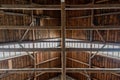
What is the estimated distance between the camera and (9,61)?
34.3 ft

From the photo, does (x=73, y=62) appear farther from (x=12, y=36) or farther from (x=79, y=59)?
(x=12, y=36)

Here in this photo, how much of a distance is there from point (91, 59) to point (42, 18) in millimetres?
5642

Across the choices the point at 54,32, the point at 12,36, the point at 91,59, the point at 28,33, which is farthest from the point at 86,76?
the point at 12,36

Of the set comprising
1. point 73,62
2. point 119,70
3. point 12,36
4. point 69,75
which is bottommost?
point 69,75

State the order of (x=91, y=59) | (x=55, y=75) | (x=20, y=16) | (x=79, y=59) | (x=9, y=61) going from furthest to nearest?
(x=55, y=75)
(x=79, y=59)
(x=91, y=59)
(x=20, y=16)
(x=9, y=61)

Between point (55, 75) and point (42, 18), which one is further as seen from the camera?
point (55, 75)

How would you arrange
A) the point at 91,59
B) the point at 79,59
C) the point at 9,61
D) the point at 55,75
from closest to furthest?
the point at 9,61, the point at 91,59, the point at 79,59, the point at 55,75

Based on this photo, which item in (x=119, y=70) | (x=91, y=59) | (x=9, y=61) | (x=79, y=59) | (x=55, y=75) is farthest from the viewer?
(x=55, y=75)

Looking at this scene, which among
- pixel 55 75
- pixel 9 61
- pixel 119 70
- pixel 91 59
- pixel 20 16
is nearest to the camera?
pixel 119 70

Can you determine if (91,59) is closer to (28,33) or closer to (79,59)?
(79,59)

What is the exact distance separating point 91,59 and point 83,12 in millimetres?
4221

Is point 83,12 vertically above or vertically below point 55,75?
above

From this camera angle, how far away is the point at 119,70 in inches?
224

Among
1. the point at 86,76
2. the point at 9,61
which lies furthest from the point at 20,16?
the point at 86,76
